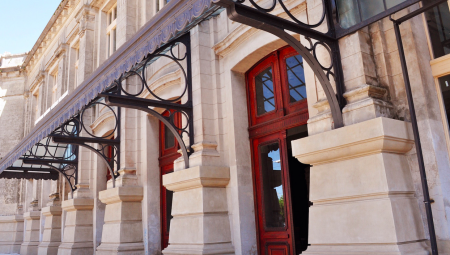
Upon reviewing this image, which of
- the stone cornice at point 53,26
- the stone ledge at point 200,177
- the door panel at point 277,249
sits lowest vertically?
the door panel at point 277,249

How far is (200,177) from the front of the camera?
6.73m

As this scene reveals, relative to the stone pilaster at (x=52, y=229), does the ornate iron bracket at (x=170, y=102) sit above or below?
above

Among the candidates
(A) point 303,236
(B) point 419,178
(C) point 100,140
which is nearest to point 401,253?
(B) point 419,178

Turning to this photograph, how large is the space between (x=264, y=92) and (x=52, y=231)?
10.6 meters

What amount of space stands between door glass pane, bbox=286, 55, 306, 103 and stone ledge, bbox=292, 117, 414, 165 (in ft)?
5.55

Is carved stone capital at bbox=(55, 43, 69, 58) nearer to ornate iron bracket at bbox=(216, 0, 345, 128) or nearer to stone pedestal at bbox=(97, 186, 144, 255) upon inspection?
stone pedestal at bbox=(97, 186, 144, 255)

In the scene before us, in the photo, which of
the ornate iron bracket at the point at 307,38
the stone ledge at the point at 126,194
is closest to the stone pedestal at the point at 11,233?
the stone ledge at the point at 126,194

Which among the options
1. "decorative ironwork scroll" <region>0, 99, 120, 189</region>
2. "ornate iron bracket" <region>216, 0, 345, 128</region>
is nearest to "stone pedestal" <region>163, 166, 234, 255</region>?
"ornate iron bracket" <region>216, 0, 345, 128</region>

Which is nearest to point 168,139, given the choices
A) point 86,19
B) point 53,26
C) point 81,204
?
point 81,204

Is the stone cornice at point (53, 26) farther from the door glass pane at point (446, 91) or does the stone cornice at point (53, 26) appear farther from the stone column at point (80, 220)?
the door glass pane at point (446, 91)

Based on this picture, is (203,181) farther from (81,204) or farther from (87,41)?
(87,41)

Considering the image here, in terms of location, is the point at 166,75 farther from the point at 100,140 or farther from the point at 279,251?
the point at 279,251

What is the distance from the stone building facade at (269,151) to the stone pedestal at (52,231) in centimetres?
218

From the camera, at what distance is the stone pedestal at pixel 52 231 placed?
46.4 feet
